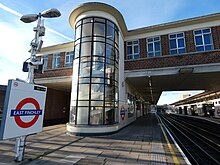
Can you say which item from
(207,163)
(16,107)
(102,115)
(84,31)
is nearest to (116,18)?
(84,31)

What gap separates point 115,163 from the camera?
4.12 meters

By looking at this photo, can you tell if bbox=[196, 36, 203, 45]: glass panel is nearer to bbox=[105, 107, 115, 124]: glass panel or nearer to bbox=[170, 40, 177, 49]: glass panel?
bbox=[170, 40, 177, 49]: glass panel

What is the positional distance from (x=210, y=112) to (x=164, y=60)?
90.7 feet

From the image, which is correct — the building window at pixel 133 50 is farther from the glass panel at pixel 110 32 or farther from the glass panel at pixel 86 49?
the glass panel at pixel 86 49

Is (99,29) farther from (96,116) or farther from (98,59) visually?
(96,116)

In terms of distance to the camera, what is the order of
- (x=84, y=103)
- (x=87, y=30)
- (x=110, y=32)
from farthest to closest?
(x=110, y=32)
(x=87, y=30)
(x=84, y=103)

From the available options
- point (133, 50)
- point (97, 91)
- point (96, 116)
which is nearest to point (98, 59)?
point (97, 91)

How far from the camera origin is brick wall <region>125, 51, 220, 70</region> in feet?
32.1

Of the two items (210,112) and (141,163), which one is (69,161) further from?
(210,112)

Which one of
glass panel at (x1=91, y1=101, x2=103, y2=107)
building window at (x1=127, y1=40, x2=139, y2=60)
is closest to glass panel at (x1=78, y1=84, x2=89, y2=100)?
glass panel at (x1=91, y1=101, x2=103, y2=107)

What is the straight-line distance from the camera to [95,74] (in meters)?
9.00

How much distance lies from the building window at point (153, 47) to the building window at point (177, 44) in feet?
3.21

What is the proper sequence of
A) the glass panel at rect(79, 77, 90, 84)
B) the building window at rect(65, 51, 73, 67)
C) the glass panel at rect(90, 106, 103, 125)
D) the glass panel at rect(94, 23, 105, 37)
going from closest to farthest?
1. the glass panel at rect(90, 106, 103, 125)
2. the glass panel at rect(79, 77, 90, 84)
3. the glass panel at rect(94, 23, 105, 37)
4. the building window at rect(65, 51, 73, 67)

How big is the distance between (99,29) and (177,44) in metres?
6.26
